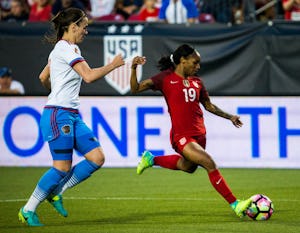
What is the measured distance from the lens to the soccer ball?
9.68m

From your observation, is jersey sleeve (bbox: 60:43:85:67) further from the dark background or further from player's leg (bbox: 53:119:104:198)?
the dark background

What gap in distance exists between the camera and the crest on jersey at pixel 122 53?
1717 cm

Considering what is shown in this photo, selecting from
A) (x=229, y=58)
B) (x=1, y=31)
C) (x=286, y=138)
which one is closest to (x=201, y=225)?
(x=286, y=138)

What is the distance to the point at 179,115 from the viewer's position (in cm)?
1042

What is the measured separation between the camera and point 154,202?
1144cm

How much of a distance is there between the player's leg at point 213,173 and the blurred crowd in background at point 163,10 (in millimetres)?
7217

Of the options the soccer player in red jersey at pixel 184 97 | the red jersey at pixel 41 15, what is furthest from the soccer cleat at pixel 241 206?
the red jersey at pixel 41 15

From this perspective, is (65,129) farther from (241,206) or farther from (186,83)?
(241,206)

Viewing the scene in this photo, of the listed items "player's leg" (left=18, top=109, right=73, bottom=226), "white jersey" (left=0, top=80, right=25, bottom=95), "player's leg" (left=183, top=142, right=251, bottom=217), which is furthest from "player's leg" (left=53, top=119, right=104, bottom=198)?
"white jersey" (left=0, top=80, right=25, bottom=95)

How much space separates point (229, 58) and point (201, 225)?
26.0 ft

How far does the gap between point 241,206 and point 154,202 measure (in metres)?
2.04

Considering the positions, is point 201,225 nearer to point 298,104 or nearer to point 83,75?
point 83,75

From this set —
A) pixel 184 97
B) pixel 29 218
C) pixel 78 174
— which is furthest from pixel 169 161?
pixel 29 218

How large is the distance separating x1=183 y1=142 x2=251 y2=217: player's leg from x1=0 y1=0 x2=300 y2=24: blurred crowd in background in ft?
23.7
